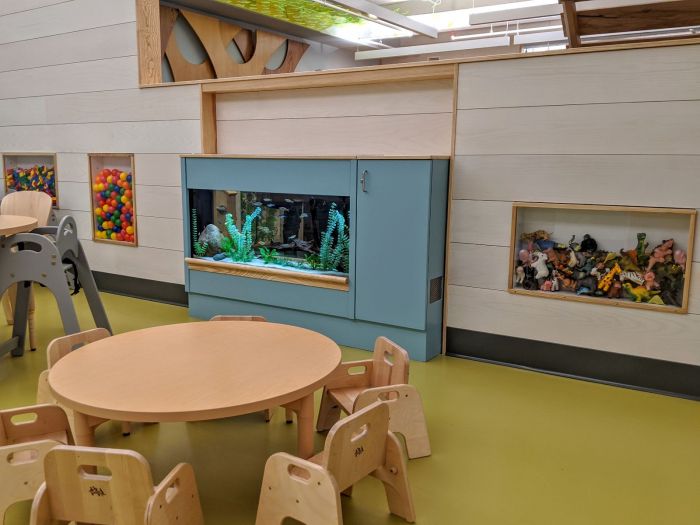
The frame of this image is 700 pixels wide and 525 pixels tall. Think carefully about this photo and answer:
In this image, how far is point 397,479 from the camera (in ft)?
6.75

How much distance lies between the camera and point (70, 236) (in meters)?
3.66

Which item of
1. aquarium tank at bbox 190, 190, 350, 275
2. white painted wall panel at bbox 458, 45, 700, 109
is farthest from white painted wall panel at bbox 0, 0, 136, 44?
white painted wall panel at bbox 458, 45, 700, 109

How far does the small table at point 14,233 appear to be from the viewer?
130 inches

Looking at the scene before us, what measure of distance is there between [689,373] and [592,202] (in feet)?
3.31

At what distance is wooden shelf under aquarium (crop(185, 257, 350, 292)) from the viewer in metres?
3.90

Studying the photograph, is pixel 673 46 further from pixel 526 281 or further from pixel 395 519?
pixel 395 519

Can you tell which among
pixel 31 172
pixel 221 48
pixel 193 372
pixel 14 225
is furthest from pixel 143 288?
pixel 221 48

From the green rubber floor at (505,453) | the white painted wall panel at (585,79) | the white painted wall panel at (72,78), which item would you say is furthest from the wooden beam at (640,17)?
the white painted wall panel at (72,78)

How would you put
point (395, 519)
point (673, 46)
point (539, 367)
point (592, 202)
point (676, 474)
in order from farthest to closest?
point (539, 367) → point (592, 202) → point (673, 46) → point (676, 474) → point (395, 519)

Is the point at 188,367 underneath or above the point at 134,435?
above

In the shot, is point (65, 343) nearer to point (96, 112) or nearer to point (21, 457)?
point (21, 457)

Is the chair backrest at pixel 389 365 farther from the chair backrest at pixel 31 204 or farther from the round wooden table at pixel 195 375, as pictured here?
the chair backrest at pixel 31 204

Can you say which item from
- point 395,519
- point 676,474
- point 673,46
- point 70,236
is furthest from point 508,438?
point 70,236

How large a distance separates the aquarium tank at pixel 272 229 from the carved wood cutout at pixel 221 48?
2752 millimetres
